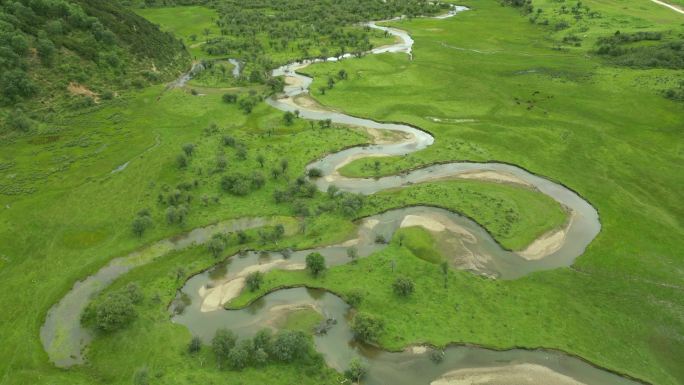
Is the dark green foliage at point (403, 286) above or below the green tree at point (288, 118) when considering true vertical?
below

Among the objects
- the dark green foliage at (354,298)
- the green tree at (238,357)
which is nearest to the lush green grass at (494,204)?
the dark green foliage at (354,298)

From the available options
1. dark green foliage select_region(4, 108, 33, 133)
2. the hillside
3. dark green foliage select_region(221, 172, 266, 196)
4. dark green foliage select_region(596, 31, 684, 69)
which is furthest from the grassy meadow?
the hillside

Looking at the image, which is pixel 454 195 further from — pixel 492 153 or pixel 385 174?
pixel 492 153

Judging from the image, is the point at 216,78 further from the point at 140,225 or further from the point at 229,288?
the point at 229,288

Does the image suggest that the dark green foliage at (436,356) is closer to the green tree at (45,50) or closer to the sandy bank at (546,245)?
the sandy bank at (546,245)

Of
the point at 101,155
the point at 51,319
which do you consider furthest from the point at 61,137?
the point at 51,319
